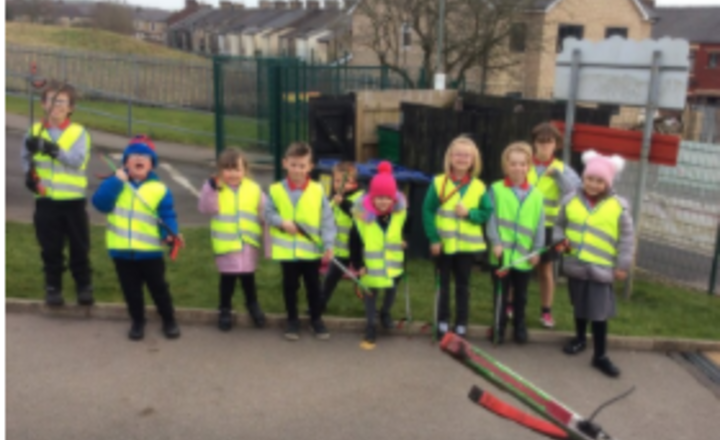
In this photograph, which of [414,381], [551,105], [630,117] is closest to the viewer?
[414,381]

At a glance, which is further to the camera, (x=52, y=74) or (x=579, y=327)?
(x=52, y=74)

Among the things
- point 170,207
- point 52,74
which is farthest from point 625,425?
point 52,74

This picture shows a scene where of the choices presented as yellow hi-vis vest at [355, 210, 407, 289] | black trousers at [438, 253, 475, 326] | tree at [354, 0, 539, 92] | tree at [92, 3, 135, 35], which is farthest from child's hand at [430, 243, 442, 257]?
tree at [92, 3, 135, 35]

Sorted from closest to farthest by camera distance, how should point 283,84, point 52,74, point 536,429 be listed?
1. point 536,429
2. point 283,84
3. point 52,74

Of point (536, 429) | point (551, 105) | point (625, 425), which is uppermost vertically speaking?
point (551, 105)

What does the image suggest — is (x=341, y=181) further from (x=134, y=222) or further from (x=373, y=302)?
(x=134, y=222)

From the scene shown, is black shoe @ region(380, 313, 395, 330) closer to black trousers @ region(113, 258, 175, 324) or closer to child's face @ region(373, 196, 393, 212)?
child's face @ region(373, 196, 393, 212)

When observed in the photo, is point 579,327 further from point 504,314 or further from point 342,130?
point 342,130

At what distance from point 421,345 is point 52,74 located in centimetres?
1615

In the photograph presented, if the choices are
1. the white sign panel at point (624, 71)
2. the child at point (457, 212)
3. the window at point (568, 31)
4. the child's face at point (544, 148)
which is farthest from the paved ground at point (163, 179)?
the window at point (568, 31)

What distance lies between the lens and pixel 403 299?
22.5ft

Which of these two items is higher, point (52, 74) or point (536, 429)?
point (52, 74)

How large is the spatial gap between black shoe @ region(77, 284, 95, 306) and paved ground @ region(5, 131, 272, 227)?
12.2ft

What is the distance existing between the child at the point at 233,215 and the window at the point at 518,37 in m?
26.6
